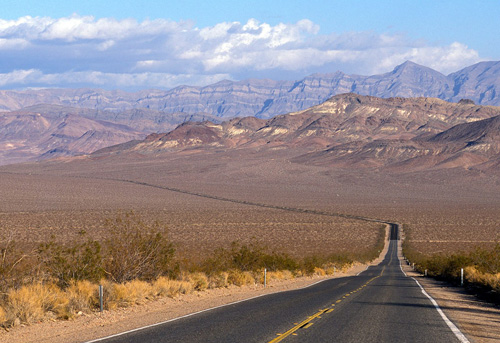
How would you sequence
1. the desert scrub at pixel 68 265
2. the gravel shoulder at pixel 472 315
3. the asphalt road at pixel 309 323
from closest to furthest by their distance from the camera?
the asphalt road at pixel 309 323
the gravel shoulder at pixel 472 315
the desert scrub at pixel 68 265

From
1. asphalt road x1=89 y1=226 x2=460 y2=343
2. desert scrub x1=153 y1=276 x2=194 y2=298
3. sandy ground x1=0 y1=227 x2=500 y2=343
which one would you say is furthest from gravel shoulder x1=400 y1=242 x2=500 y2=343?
desert scrub x1=153 y1=276 x2=194 y2=298

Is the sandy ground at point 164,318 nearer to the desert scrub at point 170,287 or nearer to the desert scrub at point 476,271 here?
the desert scrub at point 170,287

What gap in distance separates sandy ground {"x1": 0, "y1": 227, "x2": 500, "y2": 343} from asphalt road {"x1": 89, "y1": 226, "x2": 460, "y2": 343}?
61 cm

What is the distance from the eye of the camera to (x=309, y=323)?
499 inches

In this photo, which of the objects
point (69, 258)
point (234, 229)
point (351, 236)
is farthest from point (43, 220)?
point (69, 258)

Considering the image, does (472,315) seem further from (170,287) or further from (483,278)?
(483,278)

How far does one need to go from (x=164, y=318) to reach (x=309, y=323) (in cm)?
349

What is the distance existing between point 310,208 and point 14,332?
9452 cm

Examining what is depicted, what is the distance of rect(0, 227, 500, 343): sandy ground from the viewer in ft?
37.8

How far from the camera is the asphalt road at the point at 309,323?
1105 centimetres

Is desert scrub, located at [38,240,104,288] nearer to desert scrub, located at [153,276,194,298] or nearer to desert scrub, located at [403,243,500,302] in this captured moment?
desert scrub, located at [153,276,194,298]

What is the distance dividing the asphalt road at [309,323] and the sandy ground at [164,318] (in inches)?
23.8

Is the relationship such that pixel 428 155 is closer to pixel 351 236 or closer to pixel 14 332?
pixel 351 236

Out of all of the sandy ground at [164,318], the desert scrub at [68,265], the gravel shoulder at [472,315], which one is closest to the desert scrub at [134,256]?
the desert scrub at [68,265]
